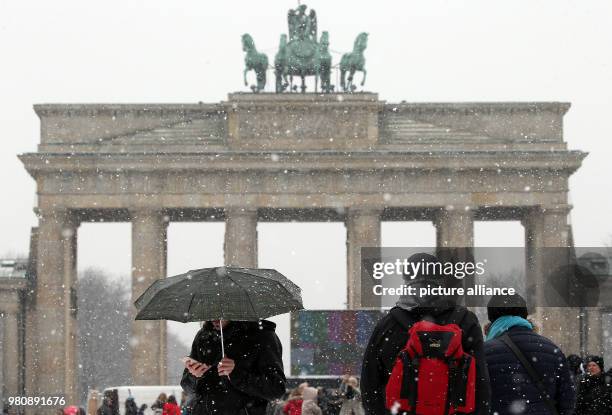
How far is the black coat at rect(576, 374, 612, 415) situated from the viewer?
41.3 feet

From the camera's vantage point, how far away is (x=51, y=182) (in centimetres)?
5100

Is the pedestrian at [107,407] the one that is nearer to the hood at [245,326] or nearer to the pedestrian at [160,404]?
the pedestrian at [160,404]

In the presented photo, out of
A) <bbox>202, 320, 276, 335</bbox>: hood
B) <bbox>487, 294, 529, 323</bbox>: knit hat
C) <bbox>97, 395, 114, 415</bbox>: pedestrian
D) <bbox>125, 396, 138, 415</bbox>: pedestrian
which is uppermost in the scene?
Result: <bbox>487, 294, 529, 323</bbox>: knit hat

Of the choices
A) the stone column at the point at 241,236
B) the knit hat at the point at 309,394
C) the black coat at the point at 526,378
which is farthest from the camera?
the stone column at the point at 241,236

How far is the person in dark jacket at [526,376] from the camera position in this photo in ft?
25.0

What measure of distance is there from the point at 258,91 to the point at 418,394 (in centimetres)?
4505

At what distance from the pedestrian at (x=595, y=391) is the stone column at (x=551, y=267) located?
3587cm

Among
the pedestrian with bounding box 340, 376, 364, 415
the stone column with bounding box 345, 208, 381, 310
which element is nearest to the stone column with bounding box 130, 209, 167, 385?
the stone column with bounding box 345, 208, 381, 310

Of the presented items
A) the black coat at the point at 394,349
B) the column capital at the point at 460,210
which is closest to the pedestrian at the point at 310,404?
the black coat at the point at 394,349

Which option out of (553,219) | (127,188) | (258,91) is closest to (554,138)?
(553,219)

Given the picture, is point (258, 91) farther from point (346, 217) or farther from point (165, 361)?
point (165, 361)

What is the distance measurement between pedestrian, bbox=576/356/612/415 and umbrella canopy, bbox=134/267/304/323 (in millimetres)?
5155

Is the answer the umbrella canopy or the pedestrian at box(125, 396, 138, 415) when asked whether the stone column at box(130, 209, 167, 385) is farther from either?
the umbrella canopy

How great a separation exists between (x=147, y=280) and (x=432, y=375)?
44.5 metres
